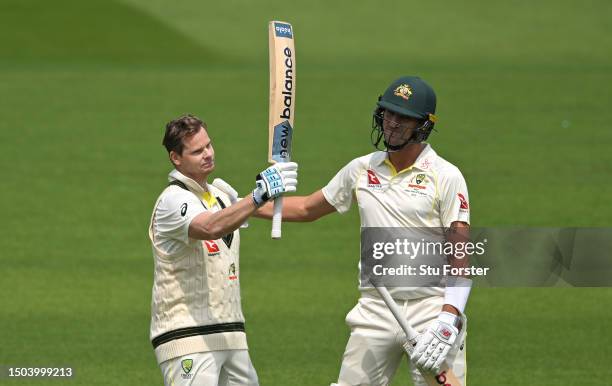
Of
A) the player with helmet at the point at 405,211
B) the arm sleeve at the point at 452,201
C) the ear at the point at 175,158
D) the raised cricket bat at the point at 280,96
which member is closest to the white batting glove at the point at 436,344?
the player with helmet at the point at 405,211

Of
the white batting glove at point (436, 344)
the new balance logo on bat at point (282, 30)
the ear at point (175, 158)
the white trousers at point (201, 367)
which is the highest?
the new balance logo on bat at point (282, 30)

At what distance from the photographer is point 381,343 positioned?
25.1 ft

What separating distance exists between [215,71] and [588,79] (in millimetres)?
8113

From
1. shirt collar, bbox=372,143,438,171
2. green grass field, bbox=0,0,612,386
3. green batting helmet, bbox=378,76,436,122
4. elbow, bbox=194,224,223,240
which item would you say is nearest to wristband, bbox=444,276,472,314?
shirt collar, bbox=372,143,438,171

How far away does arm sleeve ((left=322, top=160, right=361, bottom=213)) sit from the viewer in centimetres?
797

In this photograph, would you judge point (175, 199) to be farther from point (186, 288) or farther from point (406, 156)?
point (406, 156)

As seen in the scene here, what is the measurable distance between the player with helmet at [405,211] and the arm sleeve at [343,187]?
7 centimetres

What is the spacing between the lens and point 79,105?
2459 cm

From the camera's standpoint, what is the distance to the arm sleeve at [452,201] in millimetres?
7543

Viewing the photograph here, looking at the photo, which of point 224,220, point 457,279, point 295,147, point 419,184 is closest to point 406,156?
point 419,184

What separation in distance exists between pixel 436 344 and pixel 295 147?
46.8 ft

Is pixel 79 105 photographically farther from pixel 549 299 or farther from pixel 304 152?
pixel 549 299

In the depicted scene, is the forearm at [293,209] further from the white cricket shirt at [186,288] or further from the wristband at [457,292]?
the wristband at [457,292]

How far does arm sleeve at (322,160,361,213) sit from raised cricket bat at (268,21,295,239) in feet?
1.30
